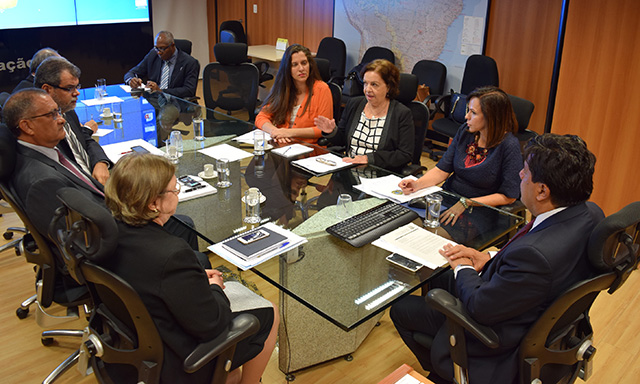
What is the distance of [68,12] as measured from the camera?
7742 mm

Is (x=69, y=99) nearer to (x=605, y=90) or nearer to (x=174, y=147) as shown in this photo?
(x=174, y=147)

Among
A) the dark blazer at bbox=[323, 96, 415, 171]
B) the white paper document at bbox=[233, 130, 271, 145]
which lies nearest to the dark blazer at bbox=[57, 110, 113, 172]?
the white paper document at bbox=[233, 130, 271, 145]

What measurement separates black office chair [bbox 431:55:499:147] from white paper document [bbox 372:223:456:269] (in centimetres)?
304

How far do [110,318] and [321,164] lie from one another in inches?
69.1

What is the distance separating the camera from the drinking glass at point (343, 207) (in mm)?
2631

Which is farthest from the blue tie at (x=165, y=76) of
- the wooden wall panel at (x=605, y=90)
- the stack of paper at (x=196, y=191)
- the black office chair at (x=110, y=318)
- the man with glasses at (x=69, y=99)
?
the black office chair at (x=110, y=318)

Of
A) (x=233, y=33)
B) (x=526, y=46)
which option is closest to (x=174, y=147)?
(x=526, y=46)

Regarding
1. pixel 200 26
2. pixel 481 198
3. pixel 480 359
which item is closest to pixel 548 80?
pixel 481 198

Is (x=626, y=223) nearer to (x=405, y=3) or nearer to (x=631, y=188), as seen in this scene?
(x=631, y=188)

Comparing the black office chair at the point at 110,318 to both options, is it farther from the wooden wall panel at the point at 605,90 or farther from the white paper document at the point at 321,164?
the wooden wall panel at the point at 605,90

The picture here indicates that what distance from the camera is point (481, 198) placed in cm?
300

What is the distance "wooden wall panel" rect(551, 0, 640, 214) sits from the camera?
393 centimetres

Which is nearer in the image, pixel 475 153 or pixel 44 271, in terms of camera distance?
pixel 44 271

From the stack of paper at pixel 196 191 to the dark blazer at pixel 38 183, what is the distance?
0.45 m
